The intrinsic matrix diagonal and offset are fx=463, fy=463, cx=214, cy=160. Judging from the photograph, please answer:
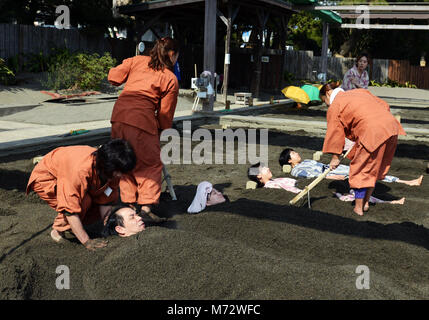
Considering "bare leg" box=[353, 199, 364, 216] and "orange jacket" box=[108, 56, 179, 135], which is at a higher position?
"orange jacket" box=[108, 56, 179, 135]

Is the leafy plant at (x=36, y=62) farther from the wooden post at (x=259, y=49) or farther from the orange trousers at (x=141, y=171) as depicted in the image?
the orange trousers at (x=141, y=171)

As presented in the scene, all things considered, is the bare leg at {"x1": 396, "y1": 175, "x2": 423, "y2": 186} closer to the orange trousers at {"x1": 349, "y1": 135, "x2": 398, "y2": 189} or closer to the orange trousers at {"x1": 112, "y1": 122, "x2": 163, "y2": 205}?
the orange trousers at {"x1": 349, "y1": 135, "x2": 398, "y2": 189}

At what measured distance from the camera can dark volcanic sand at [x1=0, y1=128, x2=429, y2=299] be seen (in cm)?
273

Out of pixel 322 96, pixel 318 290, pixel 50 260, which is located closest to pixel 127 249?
pixel 50 260

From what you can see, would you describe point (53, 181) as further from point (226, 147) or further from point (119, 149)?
point (226, 147)

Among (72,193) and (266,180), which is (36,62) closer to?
(266,180)

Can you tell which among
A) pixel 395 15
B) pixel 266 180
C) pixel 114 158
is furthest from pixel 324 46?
pixel 114 158

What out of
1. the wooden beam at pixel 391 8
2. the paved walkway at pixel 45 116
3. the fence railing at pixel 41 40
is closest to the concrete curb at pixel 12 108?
the paved walkway at pixel 45 116

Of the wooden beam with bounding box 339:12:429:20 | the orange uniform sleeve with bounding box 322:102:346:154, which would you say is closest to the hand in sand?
the orange uniform sleeve with bounding box 322:102:346:154

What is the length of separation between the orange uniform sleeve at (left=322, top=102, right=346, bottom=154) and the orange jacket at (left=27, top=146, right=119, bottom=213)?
2127mm

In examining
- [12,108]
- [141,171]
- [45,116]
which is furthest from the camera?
[12,108]

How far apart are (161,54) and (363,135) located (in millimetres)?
1949

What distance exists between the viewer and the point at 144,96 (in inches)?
157
